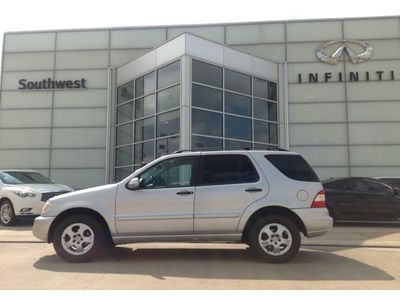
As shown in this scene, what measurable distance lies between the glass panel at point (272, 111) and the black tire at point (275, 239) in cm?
1359

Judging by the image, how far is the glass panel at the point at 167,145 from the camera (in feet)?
57.5

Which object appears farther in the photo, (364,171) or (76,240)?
(364,171)

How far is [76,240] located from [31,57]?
17320mm

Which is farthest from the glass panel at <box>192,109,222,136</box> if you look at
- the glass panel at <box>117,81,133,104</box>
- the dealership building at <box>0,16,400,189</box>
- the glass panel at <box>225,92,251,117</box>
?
the glass panel at <box>117,81,133,104</box>

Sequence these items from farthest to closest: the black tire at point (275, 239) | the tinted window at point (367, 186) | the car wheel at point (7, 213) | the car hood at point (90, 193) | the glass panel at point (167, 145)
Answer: the glass panel at point (167, 145) < the tinted window at point (367, 186) < the car wheel at point (7, 213) < the car hood at point (90, 193) < the black tire at point (275, 239)

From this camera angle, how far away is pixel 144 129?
770 inches

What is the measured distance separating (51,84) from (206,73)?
27.6 feet

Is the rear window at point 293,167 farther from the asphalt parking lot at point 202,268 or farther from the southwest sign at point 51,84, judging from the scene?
the southwest sign at point 51,84

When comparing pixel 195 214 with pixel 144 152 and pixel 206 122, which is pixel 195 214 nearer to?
pixel 206 122

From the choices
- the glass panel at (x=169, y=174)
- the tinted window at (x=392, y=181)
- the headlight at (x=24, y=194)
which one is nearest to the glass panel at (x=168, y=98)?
the headlight at (x=24, y=194)

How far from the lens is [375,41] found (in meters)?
21.4

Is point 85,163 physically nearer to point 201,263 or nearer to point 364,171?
point 364,171

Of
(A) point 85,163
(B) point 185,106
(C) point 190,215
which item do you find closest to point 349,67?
(B) point 185,106

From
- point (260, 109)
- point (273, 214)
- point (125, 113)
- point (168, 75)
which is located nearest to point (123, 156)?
point (125, 113)
